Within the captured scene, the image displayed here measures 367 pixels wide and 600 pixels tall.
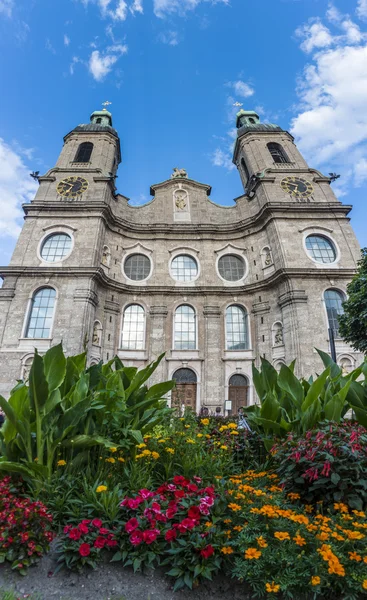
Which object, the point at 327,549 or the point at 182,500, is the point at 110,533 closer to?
the point at 182,500

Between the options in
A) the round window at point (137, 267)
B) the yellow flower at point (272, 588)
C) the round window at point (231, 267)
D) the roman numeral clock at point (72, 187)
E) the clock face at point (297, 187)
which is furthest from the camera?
the clock face at point (297, 187)

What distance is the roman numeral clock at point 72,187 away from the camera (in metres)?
23.3

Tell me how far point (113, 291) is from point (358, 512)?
20.0 metres

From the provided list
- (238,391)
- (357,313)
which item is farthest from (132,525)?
(238,391)

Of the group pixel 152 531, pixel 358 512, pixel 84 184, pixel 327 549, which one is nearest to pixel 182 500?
pixel 152 531

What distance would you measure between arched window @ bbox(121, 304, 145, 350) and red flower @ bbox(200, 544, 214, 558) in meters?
18.3

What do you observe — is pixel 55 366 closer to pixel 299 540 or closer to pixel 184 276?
pixel 299 540

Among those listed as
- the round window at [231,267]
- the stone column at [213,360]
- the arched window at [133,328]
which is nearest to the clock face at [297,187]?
the round window at [231,267]

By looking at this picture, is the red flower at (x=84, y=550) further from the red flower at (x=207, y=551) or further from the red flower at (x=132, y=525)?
the red flower at (x=207, y=551)

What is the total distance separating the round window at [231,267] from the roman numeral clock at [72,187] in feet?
39.4

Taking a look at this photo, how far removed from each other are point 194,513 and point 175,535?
21cm

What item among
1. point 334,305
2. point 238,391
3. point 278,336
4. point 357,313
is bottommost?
point 238,391

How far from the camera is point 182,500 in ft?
8.73

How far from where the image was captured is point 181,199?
86.3ft
